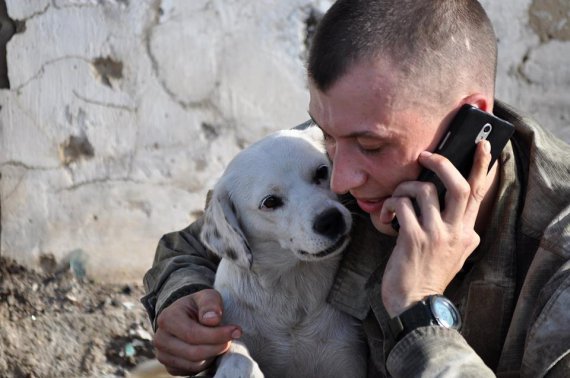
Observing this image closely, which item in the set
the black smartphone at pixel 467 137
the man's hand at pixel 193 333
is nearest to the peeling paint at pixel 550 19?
the black smartphone at pixel 467 137

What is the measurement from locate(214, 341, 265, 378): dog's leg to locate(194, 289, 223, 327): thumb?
93 millimetres

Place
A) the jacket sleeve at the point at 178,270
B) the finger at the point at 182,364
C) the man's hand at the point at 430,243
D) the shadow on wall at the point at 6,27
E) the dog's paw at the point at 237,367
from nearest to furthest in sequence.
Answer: the man's hand at the point at 430,243, the dog's paw at the point at 237,367, the finger at the point at 182,364, the jacket sleeve at the point at 178,270, the shadow on wall at the point at 6,27

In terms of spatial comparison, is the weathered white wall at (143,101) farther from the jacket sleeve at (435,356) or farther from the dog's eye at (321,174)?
the jacket sleeve at (435,356)

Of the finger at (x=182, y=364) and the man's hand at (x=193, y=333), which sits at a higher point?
the man's hand at (x=193, y=333)

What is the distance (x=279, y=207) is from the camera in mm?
2791

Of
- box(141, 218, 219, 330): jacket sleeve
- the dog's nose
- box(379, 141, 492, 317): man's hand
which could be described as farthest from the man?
box(141, 218, 219, 330): jacket sleeve

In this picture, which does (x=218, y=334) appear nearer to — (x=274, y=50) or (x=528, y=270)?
(x=528, y=270)

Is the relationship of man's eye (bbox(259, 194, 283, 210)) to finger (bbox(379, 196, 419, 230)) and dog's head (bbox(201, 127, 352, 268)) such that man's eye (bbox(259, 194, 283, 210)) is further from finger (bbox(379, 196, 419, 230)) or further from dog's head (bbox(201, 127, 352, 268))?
finger (bbox(379, 196, 419, 230))

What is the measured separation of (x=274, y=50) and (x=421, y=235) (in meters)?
2.35

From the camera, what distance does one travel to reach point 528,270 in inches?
95.0

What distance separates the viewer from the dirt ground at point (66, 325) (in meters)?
4.13

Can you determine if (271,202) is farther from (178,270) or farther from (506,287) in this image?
(506,287)

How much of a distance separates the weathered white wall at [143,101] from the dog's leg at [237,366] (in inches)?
80.0

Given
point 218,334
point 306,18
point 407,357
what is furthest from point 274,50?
point 407,357
